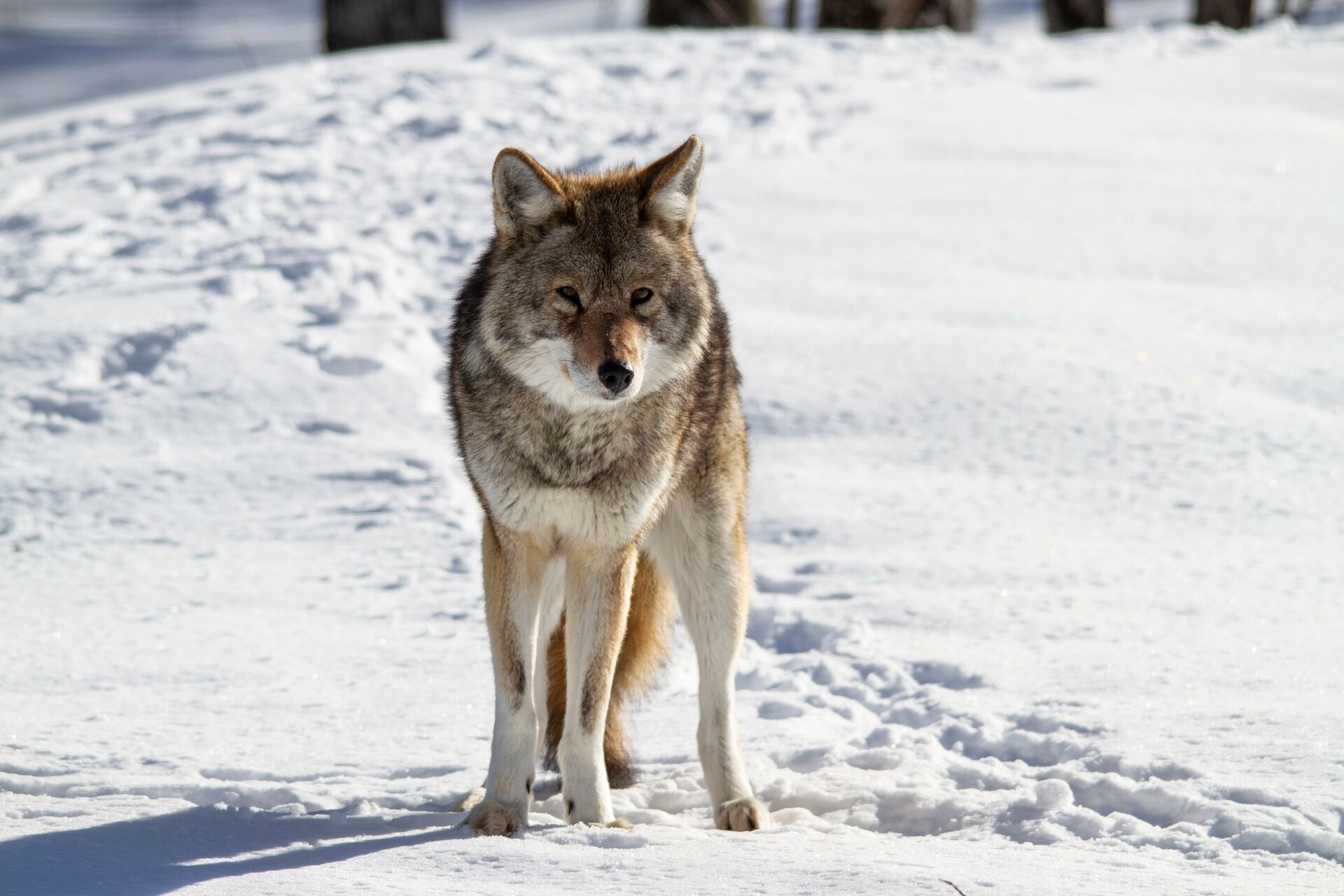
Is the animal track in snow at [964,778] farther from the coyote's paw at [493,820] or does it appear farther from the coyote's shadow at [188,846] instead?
the coyote's shadow at [188,846]

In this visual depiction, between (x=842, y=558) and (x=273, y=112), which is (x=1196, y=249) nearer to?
(x=842, y=558)

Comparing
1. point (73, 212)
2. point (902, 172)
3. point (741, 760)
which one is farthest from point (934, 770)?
point (73, 212)

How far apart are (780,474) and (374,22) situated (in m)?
8.17

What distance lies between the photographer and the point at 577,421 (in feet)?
11.4

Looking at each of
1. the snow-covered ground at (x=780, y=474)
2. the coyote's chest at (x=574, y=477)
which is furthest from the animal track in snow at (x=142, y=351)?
the coyote's chest at (x=574, y=477)

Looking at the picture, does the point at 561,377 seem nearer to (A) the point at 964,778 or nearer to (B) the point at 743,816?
(B) the point at 743,816

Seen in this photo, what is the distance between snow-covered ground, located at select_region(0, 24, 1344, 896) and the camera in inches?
135

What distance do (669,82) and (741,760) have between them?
7.91 metres

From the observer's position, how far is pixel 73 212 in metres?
8.55

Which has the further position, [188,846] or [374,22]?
[374,22]

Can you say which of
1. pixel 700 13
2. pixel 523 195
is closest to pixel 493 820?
pixel 523 195

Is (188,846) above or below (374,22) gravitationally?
below

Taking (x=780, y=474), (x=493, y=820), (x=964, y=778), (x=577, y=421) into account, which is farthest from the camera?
(x=780, y=474)

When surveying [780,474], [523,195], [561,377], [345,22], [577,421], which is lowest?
[780,474]
